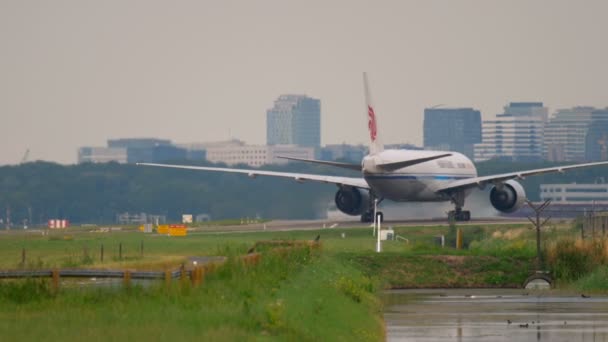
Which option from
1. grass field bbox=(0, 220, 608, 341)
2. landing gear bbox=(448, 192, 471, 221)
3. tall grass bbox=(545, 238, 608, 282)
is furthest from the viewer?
landing gear bbox=(448, 192, 471, 221)

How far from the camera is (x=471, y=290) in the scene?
5859cm

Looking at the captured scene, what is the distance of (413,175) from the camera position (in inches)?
3863

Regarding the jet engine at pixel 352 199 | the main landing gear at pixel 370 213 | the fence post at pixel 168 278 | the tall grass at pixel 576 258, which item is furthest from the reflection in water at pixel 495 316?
the jet engine at pixel 352 199

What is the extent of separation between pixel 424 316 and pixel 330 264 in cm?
1069

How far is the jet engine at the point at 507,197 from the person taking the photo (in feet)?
331

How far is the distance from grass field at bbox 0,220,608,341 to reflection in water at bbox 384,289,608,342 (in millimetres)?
1075

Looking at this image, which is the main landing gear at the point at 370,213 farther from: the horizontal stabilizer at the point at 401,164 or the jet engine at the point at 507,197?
the jet engine at the point at 507,197

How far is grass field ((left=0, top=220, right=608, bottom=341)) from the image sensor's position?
104 feet

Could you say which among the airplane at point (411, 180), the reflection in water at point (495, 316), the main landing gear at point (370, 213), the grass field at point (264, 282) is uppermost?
the airplane at point (411, 180)

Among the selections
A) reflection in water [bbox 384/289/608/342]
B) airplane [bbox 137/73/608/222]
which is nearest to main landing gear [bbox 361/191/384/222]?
airplane [bbox 137/73/608/222]

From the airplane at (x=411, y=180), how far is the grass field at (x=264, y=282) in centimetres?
923

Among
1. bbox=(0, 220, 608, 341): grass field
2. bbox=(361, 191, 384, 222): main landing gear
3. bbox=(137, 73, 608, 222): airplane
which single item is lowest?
bbox=(0, 220, 608, 341): grass field

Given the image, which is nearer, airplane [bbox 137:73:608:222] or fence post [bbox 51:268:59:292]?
fence post [bbox 51:268:59:292]

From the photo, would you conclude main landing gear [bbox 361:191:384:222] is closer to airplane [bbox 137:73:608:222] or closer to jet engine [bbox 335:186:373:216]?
airplane [bbox 137:73:608:222]
